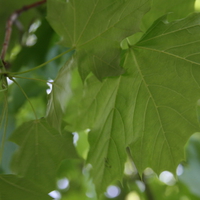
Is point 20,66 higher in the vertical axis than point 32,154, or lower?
higher

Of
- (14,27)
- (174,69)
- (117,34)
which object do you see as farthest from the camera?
(14,27)

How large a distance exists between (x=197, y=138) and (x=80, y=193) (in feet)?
3.71

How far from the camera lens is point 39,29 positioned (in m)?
1.50

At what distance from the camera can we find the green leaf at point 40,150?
110 cm

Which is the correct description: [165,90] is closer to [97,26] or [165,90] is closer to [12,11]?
[97,26]

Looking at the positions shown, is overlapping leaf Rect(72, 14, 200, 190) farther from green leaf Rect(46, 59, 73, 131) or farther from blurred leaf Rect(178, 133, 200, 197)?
blurred leaf Rect(178, 133, 200, 197)

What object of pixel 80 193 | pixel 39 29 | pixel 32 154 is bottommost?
pixel 32 154

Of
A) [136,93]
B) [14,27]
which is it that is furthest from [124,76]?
[14,27]

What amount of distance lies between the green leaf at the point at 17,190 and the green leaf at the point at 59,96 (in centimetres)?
19

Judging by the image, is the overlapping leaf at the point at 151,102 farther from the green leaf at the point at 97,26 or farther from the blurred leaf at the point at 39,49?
the blurred leaf at the point at 39,49

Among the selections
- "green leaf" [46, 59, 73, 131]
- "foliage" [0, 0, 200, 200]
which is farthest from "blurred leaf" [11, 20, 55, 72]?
"green leaf" [46, 59, 73, 131]

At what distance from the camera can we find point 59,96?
3.09 ft

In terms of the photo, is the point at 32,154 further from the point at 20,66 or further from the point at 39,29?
the point at 39,29

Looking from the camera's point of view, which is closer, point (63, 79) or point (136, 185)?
point (63, 79)
